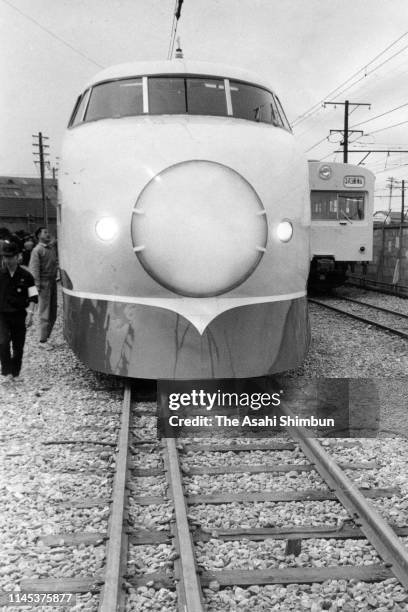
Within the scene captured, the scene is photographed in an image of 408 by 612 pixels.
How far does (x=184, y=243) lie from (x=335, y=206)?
10185 mm

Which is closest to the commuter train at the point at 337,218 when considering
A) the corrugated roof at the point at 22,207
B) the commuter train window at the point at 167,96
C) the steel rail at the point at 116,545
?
the commuter train window at the point at 167,96

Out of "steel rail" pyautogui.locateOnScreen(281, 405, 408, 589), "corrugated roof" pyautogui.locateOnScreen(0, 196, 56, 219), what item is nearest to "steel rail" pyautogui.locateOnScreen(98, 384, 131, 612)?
"steel rail" pyautogui.locateOnScreen(281, 405, 408, 589)

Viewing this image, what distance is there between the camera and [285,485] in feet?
11.2

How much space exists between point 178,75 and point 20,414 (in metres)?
3.17

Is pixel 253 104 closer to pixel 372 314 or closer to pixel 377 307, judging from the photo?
pixel 372 314

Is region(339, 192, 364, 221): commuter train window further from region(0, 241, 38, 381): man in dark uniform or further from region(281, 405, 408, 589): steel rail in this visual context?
region(281, 405, 408, 589): steel rail

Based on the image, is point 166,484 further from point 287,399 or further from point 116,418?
point 287,399

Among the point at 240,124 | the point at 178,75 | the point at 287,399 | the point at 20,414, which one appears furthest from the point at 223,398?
the point at 178,75

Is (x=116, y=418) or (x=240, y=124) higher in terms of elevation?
(x=240, y=124)

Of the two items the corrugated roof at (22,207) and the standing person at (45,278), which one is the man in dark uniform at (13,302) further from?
the corrugated roof at (22,207)

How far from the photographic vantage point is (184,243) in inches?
155

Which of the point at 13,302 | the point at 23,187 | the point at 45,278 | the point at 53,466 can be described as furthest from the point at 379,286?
the point at 23,187

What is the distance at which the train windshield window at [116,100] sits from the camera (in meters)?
4.96

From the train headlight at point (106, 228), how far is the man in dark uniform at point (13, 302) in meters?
1.61
